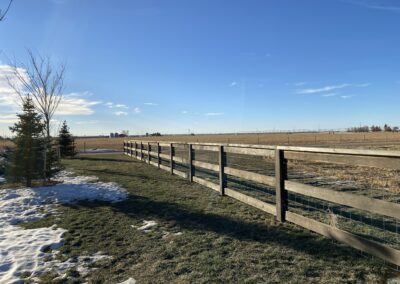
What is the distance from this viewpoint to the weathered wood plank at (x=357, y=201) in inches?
135

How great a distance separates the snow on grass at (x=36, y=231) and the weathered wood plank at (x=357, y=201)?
2980 mm

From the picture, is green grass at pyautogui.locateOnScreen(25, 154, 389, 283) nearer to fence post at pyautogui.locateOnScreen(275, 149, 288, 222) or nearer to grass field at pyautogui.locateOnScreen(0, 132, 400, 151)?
fence post at pyautogui.locateOnScreen(275, 149, 288, 222)

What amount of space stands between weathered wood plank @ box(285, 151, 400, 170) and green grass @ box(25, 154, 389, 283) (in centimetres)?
107

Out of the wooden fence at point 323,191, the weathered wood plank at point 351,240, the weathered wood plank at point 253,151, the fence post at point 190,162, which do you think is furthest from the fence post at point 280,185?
the fence post at point 190,162

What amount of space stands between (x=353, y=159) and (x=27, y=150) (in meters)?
10.4

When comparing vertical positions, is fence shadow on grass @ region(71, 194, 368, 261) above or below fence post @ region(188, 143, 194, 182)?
below

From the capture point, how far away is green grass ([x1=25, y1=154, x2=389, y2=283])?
11.7ft

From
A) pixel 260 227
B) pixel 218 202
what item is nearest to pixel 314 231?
pixel 260 227

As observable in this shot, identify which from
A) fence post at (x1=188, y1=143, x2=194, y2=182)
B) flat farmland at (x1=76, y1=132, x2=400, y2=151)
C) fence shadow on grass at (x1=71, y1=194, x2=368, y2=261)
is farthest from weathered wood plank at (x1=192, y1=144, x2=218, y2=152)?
flat farmland at (x1=76, y1=132, x2=400, y2=151)

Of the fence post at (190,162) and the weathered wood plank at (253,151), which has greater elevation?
the weathered wood plank at (253,151)

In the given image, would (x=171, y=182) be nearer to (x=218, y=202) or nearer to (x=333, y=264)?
(x=218, y=202)

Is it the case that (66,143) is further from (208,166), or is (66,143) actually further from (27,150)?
(208,166)

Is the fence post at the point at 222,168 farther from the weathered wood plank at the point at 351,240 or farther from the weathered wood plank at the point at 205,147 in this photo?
the weathered wood plank at the point at 351,240

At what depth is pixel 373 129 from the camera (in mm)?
151500
